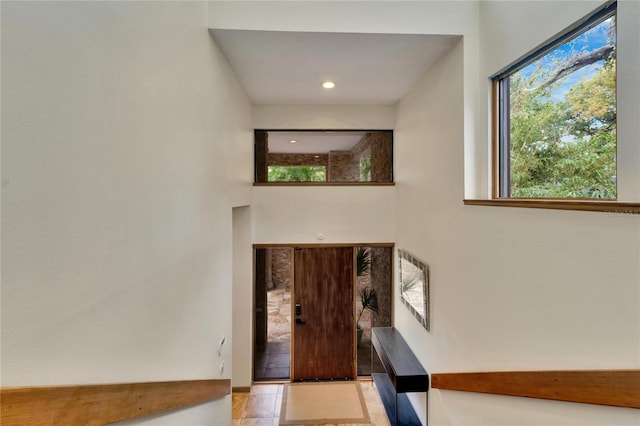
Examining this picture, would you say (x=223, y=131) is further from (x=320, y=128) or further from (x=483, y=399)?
(x=483, y=399)

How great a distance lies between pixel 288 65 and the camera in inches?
118

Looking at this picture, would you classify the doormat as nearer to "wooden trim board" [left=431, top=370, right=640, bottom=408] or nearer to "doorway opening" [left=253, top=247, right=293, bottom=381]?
"doorway opening" [left=253, top=247, right=293, bottom=381]

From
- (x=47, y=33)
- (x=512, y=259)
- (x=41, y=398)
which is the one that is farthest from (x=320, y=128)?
(x=41, y=398)

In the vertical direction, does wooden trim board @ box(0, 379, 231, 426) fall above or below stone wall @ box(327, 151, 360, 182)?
below

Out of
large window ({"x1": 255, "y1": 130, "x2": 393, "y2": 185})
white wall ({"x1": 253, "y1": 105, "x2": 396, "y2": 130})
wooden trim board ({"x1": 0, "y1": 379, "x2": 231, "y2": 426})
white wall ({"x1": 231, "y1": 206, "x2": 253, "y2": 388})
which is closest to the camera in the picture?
wooden trim board ({"x1": 0, "y1": 379, "x2": 231, "y2": 426})

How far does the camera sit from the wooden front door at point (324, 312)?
447 cm

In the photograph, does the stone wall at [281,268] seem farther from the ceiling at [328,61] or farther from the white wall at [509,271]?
the ceiling at [328,61]

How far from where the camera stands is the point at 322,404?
3885mm

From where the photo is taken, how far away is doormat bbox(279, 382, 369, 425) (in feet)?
11.8

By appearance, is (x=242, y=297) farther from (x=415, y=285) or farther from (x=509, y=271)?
(x=509, y=271)

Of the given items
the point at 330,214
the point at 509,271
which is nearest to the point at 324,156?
the point at 330,214

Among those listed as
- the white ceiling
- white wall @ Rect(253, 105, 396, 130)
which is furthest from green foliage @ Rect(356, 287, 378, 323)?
white wall @ Rect(253, 105, 396, 130)

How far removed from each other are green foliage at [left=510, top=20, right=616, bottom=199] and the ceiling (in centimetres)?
93

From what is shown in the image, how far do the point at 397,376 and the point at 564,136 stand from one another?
260 centimetres
